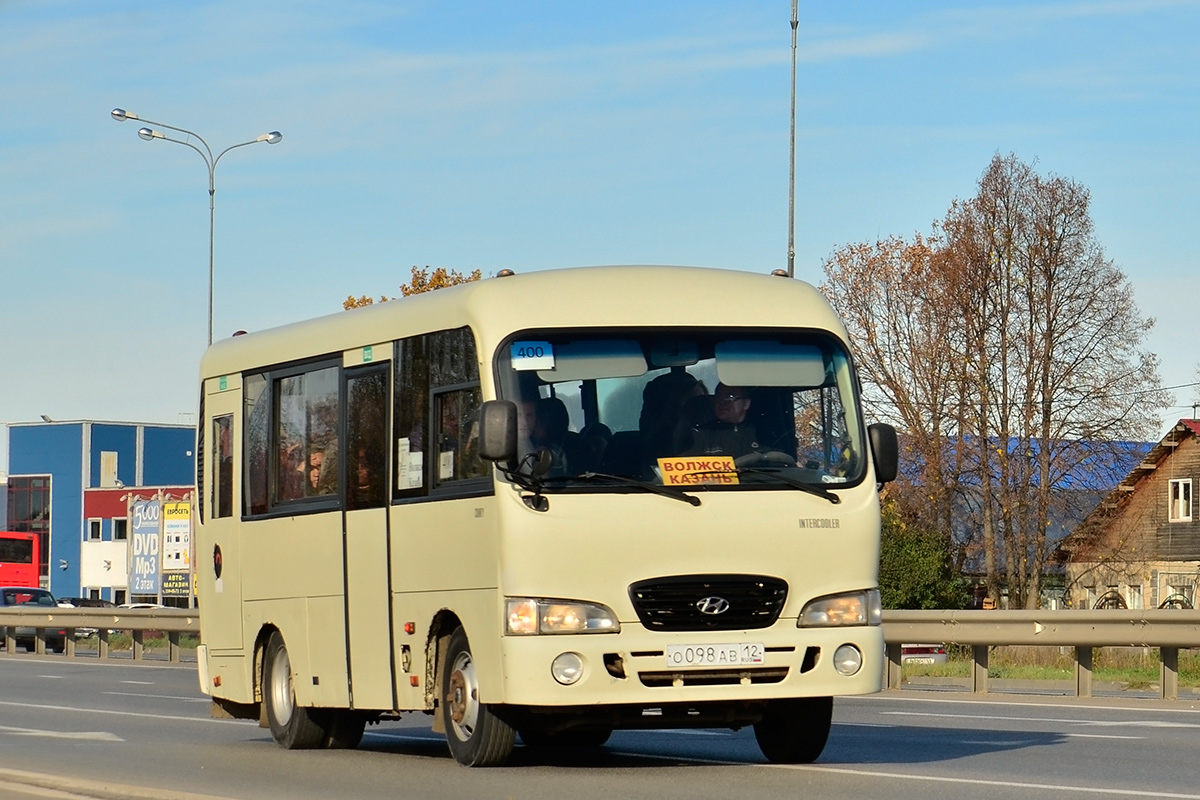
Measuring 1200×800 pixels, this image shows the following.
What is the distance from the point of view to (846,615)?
1183cm

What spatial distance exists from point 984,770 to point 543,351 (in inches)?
131

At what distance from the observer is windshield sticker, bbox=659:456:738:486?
11727mm

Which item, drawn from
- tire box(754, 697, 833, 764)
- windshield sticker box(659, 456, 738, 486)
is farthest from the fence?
windshield sticker box(659, 456, 738, 486)

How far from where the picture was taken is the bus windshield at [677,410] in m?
11.7

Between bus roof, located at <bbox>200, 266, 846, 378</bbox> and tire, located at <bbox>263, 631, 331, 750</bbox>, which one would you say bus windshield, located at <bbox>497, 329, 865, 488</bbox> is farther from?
tire, located at <bbox>263, 631, 331, 750</bbox>

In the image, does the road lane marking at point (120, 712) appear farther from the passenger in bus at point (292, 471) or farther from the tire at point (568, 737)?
the tire at point (568, 737)

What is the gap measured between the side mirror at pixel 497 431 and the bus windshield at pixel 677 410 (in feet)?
0.84

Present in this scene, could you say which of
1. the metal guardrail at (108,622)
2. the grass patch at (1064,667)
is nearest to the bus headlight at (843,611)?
the grass patch at (1064,667)

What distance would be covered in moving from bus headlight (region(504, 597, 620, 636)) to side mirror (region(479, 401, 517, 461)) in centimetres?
81

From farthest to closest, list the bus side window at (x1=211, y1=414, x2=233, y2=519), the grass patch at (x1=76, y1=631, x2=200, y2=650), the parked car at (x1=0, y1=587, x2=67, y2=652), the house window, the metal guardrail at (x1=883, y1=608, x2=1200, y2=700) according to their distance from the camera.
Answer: the house window < the parked car at (x1=0, y1=587, x2=67, y2=652) < the grass patch at (x1=76, y1=631, x2=200, y2=650) < the metal guardrail at (x1=883, y1=608, x2=1200, y2=700) < the bus side window at (x1=211, y1=414, x2=233, y2=519)

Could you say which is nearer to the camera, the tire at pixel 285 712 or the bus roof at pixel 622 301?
the bus roof at pixel 622 301

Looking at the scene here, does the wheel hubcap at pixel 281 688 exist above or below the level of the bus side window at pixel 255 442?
below

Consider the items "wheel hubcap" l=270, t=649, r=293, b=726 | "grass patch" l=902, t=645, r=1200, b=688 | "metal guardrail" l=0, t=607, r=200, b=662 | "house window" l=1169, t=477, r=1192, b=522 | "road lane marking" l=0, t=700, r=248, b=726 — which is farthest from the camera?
"house window" l=1169, t=477, r=1192, b=522

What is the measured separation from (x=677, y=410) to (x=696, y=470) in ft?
1.20
